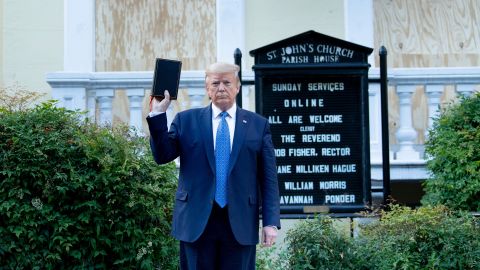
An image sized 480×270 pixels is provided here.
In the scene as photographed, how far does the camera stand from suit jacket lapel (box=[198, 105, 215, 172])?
16.5 ft

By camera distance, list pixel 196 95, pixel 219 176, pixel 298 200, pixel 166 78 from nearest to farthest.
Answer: pixel 219 176, pixel 166 78, pixel 298 200, pixel 196 95

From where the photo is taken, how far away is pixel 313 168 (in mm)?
7316

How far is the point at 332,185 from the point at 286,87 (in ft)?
3.03

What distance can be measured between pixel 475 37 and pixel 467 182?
3.69 metres

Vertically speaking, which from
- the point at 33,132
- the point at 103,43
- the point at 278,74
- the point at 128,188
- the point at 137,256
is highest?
the point at 103,43

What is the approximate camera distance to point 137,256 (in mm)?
5992

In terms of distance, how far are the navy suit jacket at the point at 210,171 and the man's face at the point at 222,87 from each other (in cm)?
14

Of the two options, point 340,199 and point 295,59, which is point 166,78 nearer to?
point 295,59

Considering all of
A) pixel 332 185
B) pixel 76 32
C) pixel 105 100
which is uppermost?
pixel 76 32

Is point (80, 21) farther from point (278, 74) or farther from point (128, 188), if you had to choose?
point (128, 188)

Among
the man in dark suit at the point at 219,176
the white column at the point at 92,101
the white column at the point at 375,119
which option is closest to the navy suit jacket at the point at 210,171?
the man in dark suit at the point at 219,176

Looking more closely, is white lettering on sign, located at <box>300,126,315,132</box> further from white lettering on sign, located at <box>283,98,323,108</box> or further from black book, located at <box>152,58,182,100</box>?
black book, located at <box>152,58,182,100</box>

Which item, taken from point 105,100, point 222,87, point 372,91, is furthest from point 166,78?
point 372,91

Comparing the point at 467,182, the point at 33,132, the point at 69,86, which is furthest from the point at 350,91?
the point at 69,86
